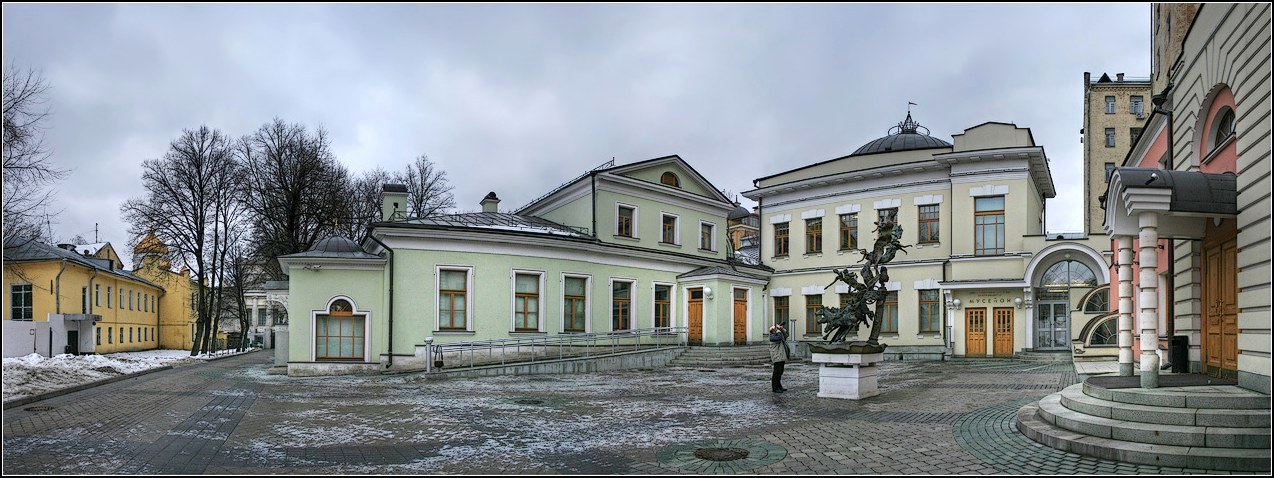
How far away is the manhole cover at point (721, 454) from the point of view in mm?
8297

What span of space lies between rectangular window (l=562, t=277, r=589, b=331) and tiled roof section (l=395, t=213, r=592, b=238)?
1620 mm

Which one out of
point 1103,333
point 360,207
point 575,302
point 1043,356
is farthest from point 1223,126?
point 360,207

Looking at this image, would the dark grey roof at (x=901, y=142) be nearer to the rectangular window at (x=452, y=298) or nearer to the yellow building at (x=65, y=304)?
the rectangular window at (x=452, y=298)

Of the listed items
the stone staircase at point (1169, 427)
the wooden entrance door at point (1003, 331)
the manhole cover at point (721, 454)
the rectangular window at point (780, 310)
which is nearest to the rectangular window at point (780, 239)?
the rectangular window at point (780, 310)

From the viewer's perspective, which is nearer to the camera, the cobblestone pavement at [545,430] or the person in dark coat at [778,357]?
the cobblestone pavement at [545,430]

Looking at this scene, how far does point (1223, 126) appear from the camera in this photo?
10.4m

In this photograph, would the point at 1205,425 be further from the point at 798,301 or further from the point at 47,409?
the point at 798,301

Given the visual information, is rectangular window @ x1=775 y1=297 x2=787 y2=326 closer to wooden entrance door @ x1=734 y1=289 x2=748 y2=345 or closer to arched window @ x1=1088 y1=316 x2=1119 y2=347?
wooden entrance door @ x1=734 y1=289 x2=748 y2=345

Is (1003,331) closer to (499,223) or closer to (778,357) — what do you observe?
(778,357)

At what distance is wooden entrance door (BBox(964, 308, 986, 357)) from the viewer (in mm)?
26609

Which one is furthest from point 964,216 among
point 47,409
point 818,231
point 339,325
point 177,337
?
point 177,337

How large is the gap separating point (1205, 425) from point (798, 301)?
23408 mm

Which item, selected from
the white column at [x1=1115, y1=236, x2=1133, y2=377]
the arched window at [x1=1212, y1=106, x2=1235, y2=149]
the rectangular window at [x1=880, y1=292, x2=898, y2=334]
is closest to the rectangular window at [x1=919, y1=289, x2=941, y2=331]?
the rectangular window at [x1=880, y1=292, x2=898, y2=334]

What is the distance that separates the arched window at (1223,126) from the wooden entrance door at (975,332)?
55.8 ft
